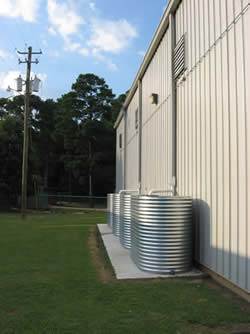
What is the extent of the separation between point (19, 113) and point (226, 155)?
138 ft

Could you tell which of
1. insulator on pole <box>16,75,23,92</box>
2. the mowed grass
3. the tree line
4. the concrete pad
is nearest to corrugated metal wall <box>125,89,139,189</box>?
the concrete pad

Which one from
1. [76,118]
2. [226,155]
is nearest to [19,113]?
[76,118]

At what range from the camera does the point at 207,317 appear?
361cm

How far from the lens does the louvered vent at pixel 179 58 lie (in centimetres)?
668

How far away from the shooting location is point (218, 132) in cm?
500

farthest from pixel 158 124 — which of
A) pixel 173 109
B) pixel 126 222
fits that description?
pixel 126 222

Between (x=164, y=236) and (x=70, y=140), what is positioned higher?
(x=70, y=140)

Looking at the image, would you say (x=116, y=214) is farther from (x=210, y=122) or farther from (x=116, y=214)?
(x=210, y=122)

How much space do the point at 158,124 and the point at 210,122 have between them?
372cm

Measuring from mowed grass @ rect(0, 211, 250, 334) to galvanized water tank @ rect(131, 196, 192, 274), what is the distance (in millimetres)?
396

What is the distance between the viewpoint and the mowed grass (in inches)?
134

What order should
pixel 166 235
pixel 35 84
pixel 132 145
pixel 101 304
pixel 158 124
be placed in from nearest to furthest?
pixel 101 304, pixel 166 235, pixel 158 124, pixel 132 145, pixel 35 84

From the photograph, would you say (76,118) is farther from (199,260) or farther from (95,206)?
(199,260)

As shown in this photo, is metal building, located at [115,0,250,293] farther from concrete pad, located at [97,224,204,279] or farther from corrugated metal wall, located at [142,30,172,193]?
concrete pad, located at [97,224,204,279]
